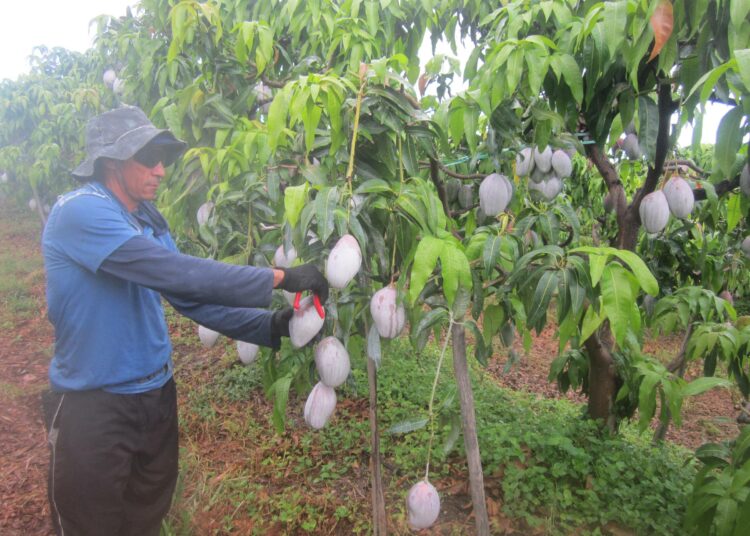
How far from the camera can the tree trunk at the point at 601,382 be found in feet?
7.11

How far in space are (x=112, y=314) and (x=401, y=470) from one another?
154 centimetres

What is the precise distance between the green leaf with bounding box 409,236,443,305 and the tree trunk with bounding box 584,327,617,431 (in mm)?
1382

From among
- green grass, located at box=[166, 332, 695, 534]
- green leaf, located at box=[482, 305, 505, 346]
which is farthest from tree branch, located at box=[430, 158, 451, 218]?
green grass, located at box=[166, 332, 695, 534]

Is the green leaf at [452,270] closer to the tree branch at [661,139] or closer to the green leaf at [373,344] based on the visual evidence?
the green leaf at [373,344]

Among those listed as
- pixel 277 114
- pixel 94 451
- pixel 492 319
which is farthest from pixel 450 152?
pixel 94 451

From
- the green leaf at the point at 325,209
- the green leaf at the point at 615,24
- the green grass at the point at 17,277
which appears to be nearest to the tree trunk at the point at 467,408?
the green leaf at the point at 325,209

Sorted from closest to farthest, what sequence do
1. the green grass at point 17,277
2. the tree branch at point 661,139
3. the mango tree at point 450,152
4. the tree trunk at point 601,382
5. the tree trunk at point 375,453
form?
1. the mango tree at point 450,152
2. the tree trunk at point 375,453
3. the tree branch at point 661,139
4. the tree trunk at point 601,382
5. the green grass at point 17,277

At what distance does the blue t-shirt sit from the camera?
123cm

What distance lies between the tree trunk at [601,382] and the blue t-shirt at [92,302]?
1.73 m

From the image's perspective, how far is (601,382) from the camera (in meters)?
2.28

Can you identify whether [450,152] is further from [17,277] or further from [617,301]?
[17,277]

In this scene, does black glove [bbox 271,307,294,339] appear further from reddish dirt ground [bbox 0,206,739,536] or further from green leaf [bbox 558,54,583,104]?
reddish dirt ground [bbox 0,206,739,536]

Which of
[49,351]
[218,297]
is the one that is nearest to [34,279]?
[49,351]

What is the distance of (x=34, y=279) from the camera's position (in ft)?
18.8
